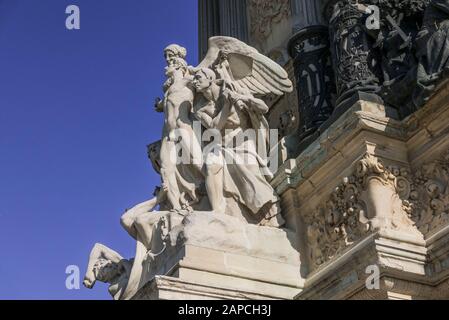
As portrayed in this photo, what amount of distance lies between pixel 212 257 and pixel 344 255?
1235 mm

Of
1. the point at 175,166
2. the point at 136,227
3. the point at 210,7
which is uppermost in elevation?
the point at 210,7

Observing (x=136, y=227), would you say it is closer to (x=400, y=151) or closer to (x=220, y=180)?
(x=220, y=180)

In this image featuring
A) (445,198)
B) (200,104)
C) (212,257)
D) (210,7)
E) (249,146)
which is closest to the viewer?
(445,198)

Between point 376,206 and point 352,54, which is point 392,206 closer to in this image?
point 376,206

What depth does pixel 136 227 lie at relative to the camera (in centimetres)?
836

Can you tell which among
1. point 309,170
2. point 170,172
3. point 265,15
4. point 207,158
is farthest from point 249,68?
point 265,15

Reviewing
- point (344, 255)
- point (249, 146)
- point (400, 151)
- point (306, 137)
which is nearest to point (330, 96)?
point (306, 137)

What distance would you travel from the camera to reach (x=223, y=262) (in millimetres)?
6965

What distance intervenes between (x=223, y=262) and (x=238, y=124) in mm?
1946

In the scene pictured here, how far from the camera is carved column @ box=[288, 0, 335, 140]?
8672 mm

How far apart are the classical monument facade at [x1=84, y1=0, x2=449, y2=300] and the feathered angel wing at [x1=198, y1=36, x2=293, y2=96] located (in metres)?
0.02

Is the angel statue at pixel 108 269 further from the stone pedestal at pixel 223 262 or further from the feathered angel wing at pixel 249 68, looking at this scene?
the feathered angel wing at pixel 249 68

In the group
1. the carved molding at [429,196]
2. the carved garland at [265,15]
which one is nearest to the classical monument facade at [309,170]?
the carved molding at [429,196]

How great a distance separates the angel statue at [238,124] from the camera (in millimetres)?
7809
